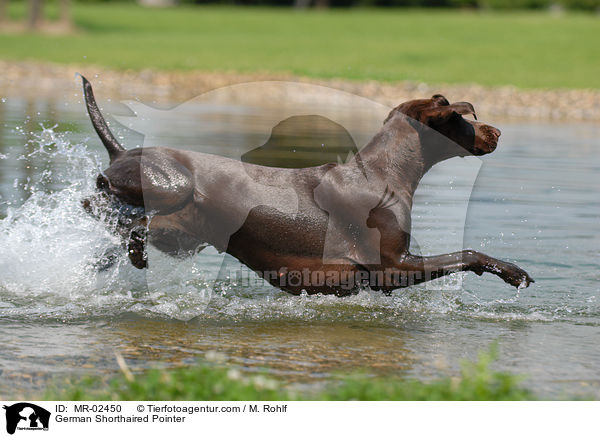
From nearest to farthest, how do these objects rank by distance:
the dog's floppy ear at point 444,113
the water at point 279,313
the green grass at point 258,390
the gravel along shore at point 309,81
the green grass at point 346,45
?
the green grass at point 258,390
the water at point 279,313
the dog's floppy ear at point 444,113
the gravel along shore at point 309,81
the green grass at point 346,45

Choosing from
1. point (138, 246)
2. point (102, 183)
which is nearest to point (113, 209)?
point (102, 183)

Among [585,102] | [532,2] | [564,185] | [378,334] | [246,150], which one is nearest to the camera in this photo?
[378,334]

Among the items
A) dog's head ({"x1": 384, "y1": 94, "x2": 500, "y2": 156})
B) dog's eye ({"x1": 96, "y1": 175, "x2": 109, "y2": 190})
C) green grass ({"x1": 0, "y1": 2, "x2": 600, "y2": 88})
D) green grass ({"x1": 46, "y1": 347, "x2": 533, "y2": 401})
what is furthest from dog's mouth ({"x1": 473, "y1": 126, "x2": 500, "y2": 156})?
green grass ({"x1": 0, "y1": 2, "x2": 600, "y2": 88})

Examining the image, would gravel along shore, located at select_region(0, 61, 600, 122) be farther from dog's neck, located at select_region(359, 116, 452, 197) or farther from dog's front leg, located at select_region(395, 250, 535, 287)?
dog's front leg, located at select_region(395, 250, 535, 287)

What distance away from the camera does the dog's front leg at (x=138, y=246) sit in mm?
6047

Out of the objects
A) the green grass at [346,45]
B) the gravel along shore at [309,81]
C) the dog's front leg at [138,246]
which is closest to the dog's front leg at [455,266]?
the dog's front leg at [138,246]

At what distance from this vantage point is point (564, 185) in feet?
38.8

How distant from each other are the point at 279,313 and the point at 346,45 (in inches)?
1280

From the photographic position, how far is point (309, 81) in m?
24.9

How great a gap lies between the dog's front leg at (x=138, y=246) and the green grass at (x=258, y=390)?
1.67 m

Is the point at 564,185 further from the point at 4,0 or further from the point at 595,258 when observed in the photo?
the point at 4,0
